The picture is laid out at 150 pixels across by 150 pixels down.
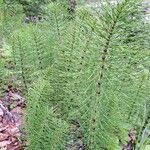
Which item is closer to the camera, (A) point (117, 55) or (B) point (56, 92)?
(A) point (117, 55)

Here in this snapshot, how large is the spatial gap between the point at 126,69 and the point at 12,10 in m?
3.30

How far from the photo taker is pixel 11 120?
13.0 feet

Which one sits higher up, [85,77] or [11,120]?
[85,77]

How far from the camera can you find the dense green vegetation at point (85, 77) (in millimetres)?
2842

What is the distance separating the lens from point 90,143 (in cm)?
332

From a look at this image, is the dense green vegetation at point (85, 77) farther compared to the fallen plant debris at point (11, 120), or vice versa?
the fallen plant debris at point (11, 120)

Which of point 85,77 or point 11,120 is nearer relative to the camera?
point 85,77

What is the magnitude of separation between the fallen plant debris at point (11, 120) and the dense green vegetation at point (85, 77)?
0.25 metres

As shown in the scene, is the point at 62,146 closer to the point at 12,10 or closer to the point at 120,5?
the point at 120,5

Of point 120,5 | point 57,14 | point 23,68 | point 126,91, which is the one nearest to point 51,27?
A: point 57,14

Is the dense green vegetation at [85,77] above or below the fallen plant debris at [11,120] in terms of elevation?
above

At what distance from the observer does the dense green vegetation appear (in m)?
2.84

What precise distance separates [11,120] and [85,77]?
43.4 inches

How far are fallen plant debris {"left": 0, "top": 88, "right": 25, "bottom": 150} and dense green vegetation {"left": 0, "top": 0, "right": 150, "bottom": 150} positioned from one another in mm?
248
